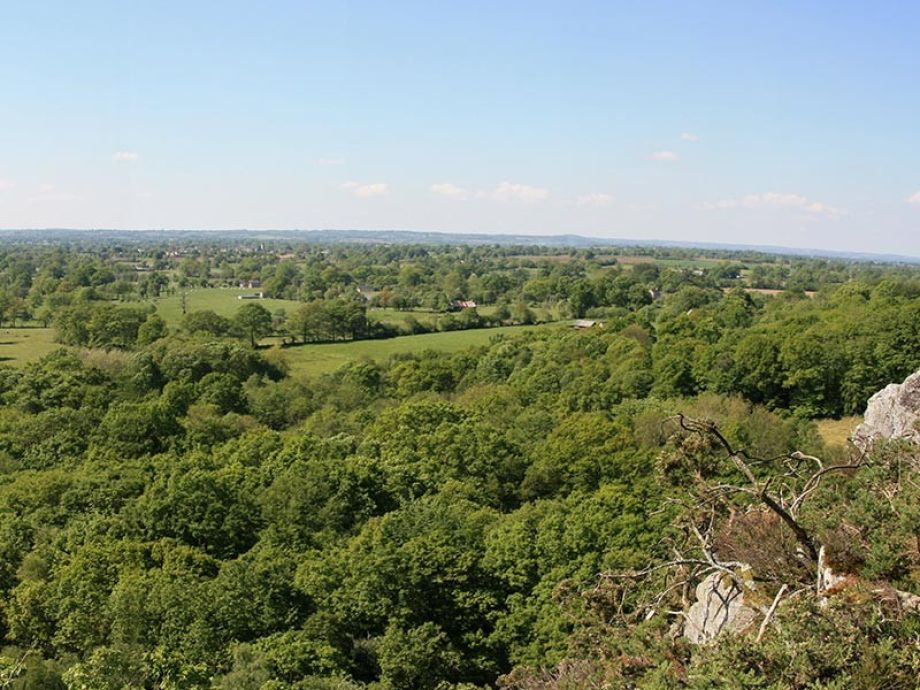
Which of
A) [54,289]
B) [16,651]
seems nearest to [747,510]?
[16,651]

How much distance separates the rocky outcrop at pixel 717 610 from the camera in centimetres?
1066

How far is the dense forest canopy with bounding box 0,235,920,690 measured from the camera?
1168 centimetres

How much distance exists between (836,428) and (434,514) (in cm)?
3342

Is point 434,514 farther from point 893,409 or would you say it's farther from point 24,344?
point 24,344

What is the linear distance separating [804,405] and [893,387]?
21.5 m

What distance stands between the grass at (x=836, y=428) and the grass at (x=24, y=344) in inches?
2466

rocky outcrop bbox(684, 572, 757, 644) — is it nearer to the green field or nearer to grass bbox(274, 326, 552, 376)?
grass bbox(274, 326, 552, 376)

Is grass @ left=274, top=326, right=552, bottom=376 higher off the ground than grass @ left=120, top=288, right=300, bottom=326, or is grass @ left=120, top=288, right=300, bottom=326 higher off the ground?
grass @ left=120, top=288, right=300, bottom=326

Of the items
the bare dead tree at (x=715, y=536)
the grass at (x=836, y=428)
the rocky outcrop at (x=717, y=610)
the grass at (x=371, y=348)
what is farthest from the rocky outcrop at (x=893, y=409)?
the grass at (x=371, y=348)

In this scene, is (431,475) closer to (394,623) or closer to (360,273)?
(394,623)

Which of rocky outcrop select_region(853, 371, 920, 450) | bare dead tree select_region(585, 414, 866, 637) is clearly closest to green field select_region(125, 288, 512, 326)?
rocky outcrop select_region(853, 371, 920, 450)

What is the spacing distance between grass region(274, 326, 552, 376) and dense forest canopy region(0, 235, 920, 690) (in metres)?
8.21

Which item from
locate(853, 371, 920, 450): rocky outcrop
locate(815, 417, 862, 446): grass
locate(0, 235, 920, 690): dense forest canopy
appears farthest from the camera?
locate(815, 417, 862, 446): grass

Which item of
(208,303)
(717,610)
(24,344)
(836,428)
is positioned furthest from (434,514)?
(208,303)
